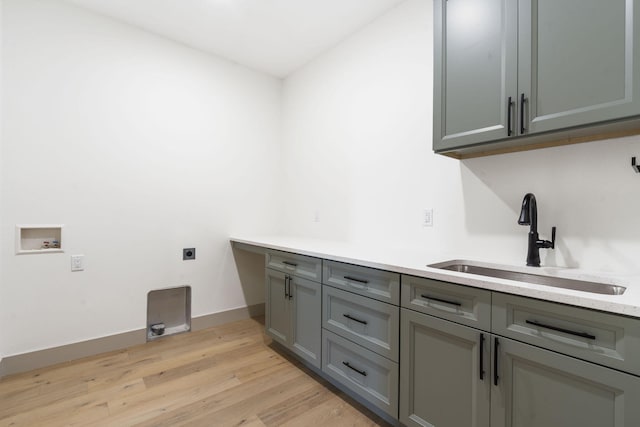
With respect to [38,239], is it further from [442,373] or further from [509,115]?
[509,115]

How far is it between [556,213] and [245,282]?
2.71 metres

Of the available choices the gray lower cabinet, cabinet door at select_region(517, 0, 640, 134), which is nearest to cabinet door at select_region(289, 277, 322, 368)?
the gray lower cabinet

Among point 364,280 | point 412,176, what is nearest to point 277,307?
point 364,280

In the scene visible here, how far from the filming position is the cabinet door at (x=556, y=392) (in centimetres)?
92

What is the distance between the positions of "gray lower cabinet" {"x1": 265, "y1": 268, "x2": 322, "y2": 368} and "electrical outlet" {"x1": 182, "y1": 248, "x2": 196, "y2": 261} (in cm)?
85

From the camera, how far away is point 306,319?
2105 mm

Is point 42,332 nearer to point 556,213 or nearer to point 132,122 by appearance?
point 132,122

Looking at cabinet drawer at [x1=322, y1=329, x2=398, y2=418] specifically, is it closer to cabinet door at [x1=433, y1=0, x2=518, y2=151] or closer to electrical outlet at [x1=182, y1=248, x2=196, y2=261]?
cabinet door at [x1=433, y1=0, x2=518, y2=151]

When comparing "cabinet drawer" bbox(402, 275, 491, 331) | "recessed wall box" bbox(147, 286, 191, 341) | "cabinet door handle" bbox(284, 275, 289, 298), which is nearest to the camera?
"cabinet drawer" bbox(402, 275, 491, 331)

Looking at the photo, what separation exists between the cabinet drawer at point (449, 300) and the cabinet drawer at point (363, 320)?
0.43ft

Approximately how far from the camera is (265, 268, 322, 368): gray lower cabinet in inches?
79.7

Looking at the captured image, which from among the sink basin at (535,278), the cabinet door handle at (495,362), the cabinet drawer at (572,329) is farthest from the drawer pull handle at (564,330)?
the sink basin at (535,278)

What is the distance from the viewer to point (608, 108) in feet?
3.77

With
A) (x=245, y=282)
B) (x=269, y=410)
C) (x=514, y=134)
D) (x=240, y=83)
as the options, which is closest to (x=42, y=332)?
(x=245, y=282)
